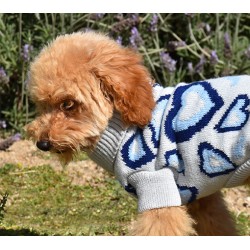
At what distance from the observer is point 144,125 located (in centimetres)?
371

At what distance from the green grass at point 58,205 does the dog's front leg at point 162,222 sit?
37.4 inches

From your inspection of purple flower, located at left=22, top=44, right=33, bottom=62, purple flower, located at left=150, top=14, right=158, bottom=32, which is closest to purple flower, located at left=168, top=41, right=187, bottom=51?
purple flower, located at left=150, top=14, right=158, bottom=32

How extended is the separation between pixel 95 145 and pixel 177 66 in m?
3.27

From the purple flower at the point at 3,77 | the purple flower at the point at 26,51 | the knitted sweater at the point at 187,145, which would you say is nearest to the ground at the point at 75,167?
the purple flower at the point at 3,77

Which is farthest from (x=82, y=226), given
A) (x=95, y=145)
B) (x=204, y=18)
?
(x=204, y=18)

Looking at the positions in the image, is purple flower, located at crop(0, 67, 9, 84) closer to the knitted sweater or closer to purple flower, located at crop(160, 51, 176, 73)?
purple flower, located at crop(160, 51, 176, 73)

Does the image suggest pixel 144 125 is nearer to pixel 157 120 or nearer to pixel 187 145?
pixel 157 120

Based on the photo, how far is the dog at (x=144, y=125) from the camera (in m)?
3.64

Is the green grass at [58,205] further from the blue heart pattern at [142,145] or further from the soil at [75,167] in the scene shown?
the blue heart pattern at [142,145]

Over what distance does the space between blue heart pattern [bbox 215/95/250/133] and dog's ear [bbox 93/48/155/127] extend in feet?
1.23

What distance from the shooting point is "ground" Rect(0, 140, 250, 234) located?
17.6ft

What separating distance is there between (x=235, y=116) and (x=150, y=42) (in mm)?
3262

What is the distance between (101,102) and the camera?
373 centimetres

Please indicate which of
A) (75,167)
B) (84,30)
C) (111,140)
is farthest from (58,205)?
(111,140)
